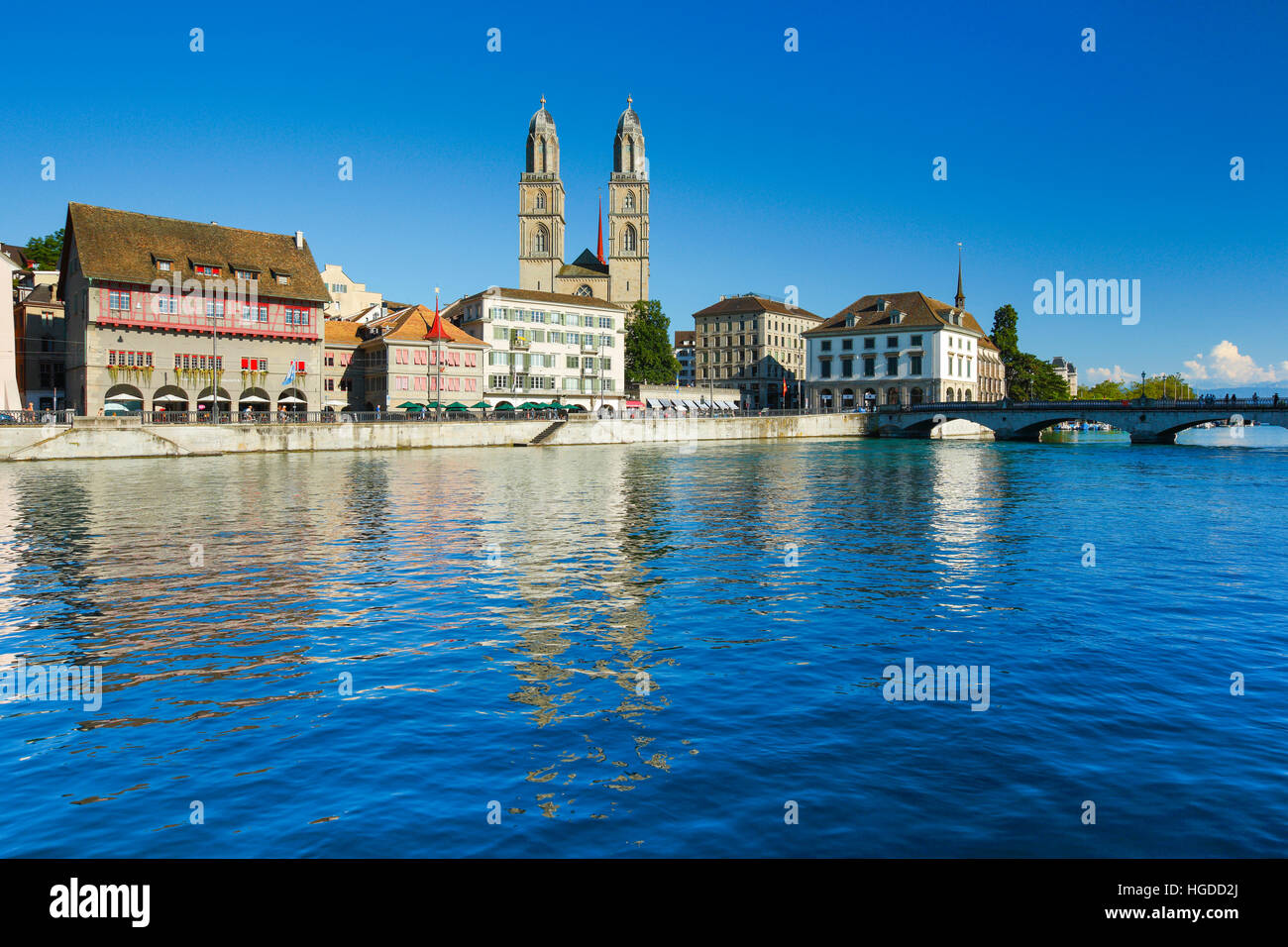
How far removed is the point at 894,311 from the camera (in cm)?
11556

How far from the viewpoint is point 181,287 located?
2756 inches

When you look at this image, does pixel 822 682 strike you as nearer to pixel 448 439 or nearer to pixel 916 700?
pixel 916 700

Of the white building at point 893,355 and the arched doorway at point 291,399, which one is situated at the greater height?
the white building at point 893,355

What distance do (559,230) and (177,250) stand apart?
68.5m

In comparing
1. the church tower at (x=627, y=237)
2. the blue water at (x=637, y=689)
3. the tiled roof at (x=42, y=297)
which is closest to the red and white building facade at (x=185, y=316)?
the tiled roof at (x=42, y=297)

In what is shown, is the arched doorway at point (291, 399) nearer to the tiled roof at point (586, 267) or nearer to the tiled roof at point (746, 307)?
the tiled roof at point (586, 267)

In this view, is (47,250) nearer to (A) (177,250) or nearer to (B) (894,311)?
(A) (177,250)

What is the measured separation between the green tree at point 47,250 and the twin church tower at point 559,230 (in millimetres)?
56612

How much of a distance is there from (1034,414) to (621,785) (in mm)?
92535

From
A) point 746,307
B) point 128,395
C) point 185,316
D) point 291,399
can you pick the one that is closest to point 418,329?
point 291,399

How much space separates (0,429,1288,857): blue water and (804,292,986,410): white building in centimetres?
8779

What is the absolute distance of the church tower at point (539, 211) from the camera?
131125 mm

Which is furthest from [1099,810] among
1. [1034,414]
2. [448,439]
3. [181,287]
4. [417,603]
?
[1034,414]

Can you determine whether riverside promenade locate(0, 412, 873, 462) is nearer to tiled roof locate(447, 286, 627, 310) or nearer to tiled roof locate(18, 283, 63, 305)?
tiled roof locate(447, 286, 627, 310)
